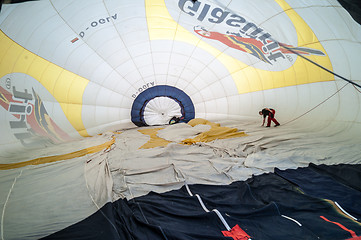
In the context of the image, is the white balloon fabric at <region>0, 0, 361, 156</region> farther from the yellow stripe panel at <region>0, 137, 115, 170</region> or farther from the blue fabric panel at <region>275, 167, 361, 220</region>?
the blue fabric panel at <region>275, 167, 361, 220</region>

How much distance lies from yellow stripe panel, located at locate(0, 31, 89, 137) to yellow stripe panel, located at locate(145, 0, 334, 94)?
1.60 metres

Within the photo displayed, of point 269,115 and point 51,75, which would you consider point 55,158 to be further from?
point 269,115

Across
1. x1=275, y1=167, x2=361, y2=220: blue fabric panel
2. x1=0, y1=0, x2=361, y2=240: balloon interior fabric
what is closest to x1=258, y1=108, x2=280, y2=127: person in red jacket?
x1=0, y1=0, x2=361, y2=240: balloon interior fabric

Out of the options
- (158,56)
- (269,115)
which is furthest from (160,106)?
(269,115)

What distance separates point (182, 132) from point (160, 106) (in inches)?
87.9

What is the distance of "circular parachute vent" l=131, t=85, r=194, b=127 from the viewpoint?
208 inches

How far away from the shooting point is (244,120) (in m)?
4.49

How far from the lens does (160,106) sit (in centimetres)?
558

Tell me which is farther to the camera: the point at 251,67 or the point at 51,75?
the point at 251,67

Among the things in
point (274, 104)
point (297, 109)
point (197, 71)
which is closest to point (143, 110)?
point (197, 71)

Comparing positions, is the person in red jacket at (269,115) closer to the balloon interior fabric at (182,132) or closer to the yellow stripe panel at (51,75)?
the balloon interior fabric at (182,132)

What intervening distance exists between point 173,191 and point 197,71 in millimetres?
3657

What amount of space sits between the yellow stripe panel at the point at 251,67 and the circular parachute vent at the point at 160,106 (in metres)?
1.86

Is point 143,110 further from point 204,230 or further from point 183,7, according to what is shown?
point 204,230
